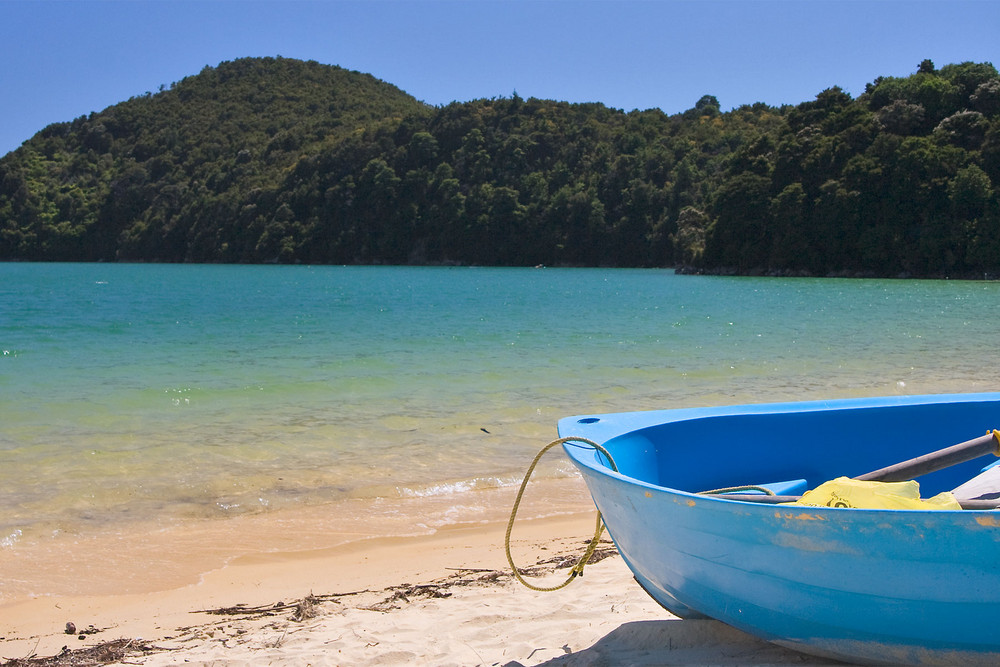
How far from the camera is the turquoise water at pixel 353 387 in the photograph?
6070mm

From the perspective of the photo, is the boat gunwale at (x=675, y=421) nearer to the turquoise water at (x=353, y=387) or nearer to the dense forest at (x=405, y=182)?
the turquoise water at (x=353, y=387)

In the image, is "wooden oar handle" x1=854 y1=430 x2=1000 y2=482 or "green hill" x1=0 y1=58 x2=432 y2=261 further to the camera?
"green hill" x1=0 y1=58 x2=432 y2=261

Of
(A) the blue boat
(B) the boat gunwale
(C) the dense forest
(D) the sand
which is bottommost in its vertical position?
(D) the sand

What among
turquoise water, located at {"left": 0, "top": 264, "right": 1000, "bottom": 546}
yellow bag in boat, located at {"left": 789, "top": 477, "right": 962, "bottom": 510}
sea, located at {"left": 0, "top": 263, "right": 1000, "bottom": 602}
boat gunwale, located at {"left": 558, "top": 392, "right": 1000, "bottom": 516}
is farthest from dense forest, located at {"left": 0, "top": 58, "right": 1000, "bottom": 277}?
yellow bag in boat, located at {"left": 789, "top": 477, "right": 962, "bottom": 510}

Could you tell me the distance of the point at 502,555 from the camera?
14.9 feet

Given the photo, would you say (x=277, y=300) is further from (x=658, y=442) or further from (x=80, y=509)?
(x=658, y=442)

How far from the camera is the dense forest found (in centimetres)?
7612

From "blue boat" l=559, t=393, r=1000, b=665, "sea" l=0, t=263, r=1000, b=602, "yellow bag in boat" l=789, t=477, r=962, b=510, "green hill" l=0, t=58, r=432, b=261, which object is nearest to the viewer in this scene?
"blue boat" l=559, t=393, r=1000, b=665

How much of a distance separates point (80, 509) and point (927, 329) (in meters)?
18.1

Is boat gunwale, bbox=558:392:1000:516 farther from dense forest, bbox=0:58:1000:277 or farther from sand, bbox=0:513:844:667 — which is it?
dense forest, bbox=0:58:1000:277

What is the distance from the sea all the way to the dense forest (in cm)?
5093

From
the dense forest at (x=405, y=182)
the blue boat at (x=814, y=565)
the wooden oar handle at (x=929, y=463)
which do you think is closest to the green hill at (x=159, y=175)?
the dense forest at (x=405, y=182)

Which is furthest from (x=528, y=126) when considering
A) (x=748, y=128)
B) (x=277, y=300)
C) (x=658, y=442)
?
(x=658, y=442)

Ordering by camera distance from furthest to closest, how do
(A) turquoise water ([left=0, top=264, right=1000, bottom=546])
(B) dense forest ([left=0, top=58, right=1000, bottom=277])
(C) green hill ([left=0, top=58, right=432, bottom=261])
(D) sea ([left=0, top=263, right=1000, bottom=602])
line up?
1. (C) green hill ([left=0, top=58, right=432, bottom=261])
2. (B) dense forest ([left=0, top=58, right=1000, bottom=277])
3. (A) turquoise water ([left=0, top=264, right=1000, bottom=546])
4. (D) sea ([left=0, top=263, right=1000, bottom=602])
